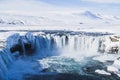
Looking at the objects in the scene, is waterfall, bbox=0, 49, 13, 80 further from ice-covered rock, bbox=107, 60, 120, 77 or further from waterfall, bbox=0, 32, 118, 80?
ice-covered rock, bbox=107, 60, 120, 77

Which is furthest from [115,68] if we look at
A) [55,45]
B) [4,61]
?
[55,45]

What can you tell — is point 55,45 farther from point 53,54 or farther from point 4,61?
point 4,61

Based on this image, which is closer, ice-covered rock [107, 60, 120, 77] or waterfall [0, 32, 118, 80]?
ice-covered rock [107, 60, 120, 77]

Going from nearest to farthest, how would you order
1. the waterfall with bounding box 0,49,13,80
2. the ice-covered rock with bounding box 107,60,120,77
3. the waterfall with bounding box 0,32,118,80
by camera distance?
the waterfall with bounding box 0,49,13,80 → the ice-covered rock with bounding box 107,60,120,77 → the waterfall with bounding box 0,32,118,80

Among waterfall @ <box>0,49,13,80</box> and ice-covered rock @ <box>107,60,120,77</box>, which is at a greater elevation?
waterfall @ <box>0,49,13,80</box>

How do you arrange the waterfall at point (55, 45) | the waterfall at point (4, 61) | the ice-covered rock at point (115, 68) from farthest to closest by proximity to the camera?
the waterfall at point (55, 45), the ice-covered rock at point (115, 68), the waterfall at point (4, 61)

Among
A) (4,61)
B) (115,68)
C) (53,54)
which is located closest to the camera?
(4,61)

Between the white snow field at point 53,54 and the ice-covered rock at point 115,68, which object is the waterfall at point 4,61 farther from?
the ice-covered rock at point 115,68

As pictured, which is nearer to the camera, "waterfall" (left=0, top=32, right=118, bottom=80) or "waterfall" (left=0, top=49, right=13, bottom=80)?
"waterfall" (left=0, top=49, right=13, bottom=80)

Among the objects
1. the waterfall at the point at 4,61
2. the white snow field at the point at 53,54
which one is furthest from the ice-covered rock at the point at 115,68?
the waterfall at the point at 4,61

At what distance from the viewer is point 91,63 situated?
38219 millimetres

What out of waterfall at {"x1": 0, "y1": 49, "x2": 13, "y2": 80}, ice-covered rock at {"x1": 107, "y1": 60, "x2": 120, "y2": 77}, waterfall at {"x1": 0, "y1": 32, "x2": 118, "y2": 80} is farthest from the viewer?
waterfall at {"x1": 0, "y1": 32, "x2": 118, "y2": 80}

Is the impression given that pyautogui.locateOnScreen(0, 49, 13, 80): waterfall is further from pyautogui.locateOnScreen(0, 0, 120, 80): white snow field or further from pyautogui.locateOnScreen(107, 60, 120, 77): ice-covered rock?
pyautogui.locateOnScreen(107, 60, 120, 77): ice-covered rock

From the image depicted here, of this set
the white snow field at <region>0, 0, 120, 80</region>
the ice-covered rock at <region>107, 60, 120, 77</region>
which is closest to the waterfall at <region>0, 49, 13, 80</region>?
the white snow field at <region>0, 0, 120, 80</region>
